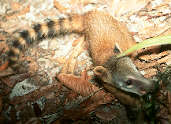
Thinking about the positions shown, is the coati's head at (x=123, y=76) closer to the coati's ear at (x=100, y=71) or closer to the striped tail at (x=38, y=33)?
the coati's ear at (x=100, y=71)

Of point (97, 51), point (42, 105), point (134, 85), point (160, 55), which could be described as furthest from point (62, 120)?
point (160, 55)

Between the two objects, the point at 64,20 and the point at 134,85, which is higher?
the point at 64,20

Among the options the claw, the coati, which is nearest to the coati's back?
the coati

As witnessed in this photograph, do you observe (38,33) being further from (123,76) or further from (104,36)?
(123,76)

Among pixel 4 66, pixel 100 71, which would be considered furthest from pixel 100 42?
pixel 4 66

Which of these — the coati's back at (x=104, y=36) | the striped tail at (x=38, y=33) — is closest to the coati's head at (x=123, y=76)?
the coati's back at (x=104, y=36)

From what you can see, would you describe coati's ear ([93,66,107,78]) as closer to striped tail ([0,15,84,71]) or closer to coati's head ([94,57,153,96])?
coati's head ([94,57,153,96])

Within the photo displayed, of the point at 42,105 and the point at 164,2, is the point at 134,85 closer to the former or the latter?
the point at 42,105
